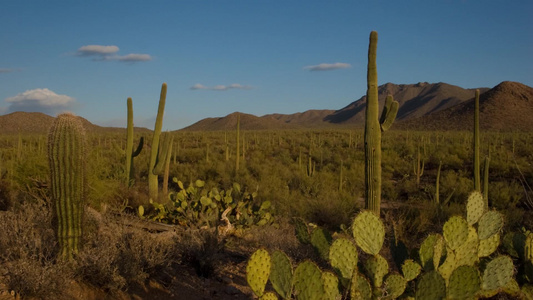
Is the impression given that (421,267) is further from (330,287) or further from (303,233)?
(303,233)

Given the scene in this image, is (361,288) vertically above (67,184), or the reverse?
(67,184)

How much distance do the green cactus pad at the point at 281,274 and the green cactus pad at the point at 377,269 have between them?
0.77 m

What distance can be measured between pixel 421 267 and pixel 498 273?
629 mm

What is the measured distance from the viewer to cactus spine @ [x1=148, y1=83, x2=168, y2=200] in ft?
35.5

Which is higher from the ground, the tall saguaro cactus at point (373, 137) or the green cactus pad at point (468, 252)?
the tall saguaro cactus at point (373, 137)

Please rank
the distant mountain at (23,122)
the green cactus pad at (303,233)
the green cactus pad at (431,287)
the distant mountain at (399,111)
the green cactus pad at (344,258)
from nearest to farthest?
the green cactus pad at (431,287) → the green cactus pad at (344,258) → the green cactus pad at (303,233) → the distant mountain at (23,122) → the distant mountain at (399,111)

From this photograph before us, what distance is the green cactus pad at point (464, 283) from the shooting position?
3.60 metres

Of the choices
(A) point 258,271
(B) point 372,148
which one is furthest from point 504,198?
(A) point 258,271

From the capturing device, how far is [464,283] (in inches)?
143

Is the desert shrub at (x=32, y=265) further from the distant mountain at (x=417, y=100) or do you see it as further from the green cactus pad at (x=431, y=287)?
the distant mountain at (x=417, y=100)

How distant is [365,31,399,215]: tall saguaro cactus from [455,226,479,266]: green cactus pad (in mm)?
3433

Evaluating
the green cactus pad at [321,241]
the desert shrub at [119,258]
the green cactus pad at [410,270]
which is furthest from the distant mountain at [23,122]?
the green cactus pad at [410,270]

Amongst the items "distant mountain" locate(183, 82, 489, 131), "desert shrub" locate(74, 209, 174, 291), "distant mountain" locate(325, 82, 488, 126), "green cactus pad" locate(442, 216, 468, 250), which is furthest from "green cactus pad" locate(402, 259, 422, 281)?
"distant mountain" locate(325, 82, 488, 126)

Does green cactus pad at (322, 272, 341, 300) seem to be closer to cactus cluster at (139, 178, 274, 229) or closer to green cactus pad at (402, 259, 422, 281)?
green cactus pad at (402, 259, 422, 281)
